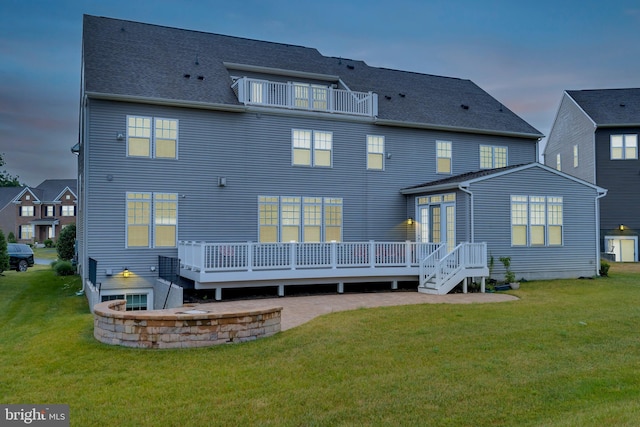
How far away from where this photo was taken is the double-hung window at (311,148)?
677 inches

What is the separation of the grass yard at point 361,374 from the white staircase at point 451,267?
Result: 420 cm

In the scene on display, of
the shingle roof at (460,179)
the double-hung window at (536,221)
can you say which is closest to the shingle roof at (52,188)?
the shingle roof at (460,179)

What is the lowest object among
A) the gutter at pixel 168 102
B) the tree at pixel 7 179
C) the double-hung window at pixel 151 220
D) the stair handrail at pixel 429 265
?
the stair handrail at pixel 429 265

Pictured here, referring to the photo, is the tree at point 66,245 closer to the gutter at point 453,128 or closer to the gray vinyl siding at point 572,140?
the gutter at point 453,128

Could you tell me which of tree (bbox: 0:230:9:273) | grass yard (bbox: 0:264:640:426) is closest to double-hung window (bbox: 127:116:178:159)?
grass yard (bbox: 0:264:640:426)

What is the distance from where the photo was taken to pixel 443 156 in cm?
1958

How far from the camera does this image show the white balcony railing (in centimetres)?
1639

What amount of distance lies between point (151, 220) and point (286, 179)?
15.4 feet

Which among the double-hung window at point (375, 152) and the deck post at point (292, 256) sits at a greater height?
the double-hung window at point (375, 152)

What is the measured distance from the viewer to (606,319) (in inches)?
383

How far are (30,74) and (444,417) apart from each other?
84.3ft
